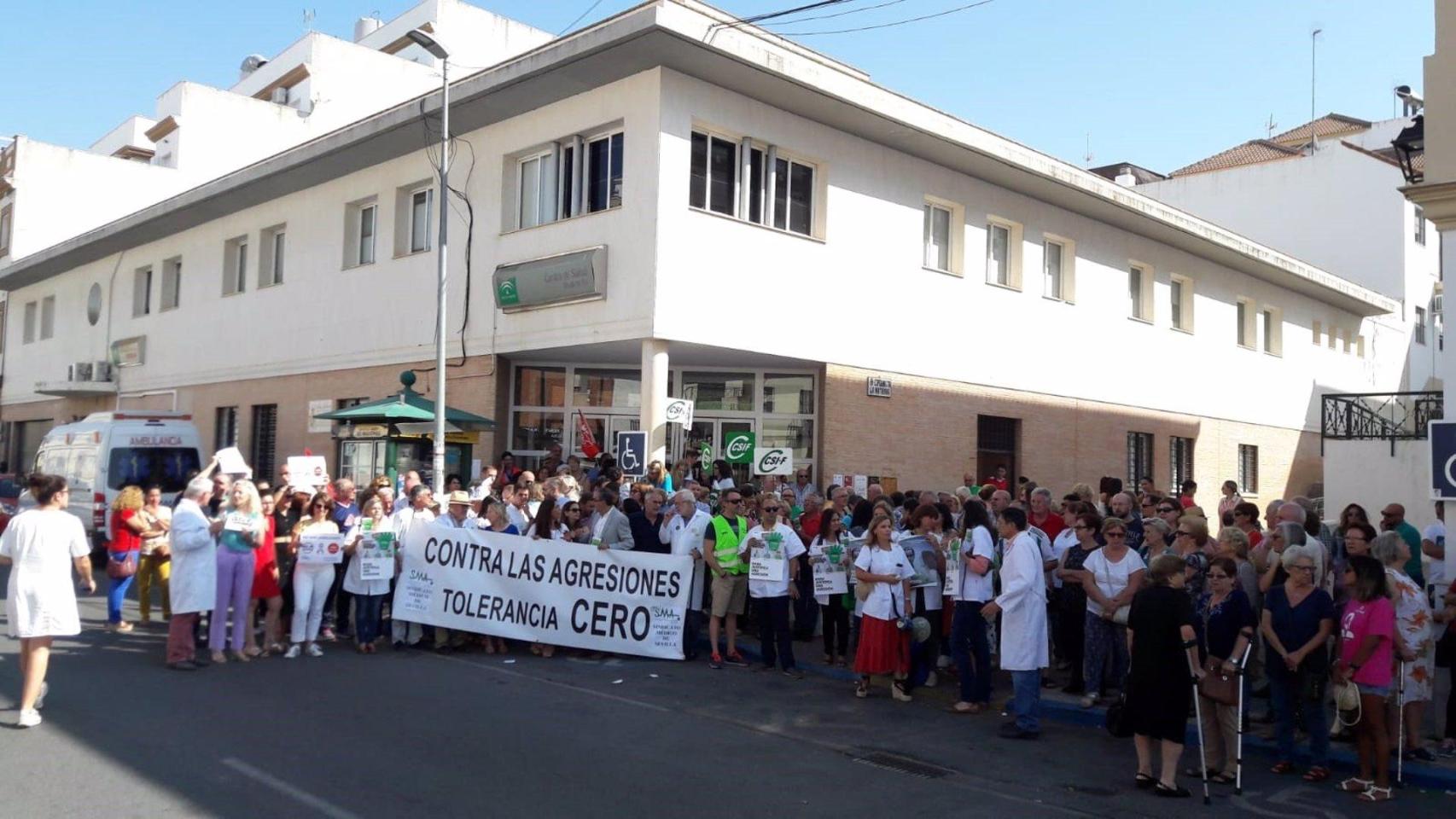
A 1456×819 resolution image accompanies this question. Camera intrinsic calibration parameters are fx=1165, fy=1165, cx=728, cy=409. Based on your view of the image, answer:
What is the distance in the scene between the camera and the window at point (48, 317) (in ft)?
125

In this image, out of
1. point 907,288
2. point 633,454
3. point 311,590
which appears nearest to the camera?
point 311,590

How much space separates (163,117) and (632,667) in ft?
151

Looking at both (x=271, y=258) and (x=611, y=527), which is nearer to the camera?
(x=611, y=527)

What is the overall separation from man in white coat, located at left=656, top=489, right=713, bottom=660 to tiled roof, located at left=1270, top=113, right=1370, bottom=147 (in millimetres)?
42450

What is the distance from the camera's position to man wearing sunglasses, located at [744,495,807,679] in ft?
39.1

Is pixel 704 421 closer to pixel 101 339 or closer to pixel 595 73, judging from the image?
pixel 595 73

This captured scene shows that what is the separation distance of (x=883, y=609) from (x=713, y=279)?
862 cm

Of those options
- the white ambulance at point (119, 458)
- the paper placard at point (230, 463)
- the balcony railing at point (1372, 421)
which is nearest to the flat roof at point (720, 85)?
the balcony railing at point (1372, 421)

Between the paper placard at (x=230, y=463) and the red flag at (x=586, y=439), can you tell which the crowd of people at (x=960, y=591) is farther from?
the red flag at (x=586, y=439)

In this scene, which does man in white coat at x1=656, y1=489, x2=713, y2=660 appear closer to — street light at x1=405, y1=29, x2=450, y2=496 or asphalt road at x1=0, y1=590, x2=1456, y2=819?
asphalt road at x1=0, y1=590, x2=1456, y2=819

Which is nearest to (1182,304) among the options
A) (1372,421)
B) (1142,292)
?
(1142,292)

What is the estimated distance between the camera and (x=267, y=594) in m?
12.0

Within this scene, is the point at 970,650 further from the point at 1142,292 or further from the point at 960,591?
the point at 1142,292

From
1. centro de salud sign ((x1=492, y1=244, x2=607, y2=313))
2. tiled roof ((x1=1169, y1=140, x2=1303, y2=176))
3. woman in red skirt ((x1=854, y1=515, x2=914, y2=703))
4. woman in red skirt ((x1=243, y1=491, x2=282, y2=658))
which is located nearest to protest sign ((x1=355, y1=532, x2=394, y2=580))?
woman in red skirt ((x1=243, y1=491, x2=282, y2=658))
